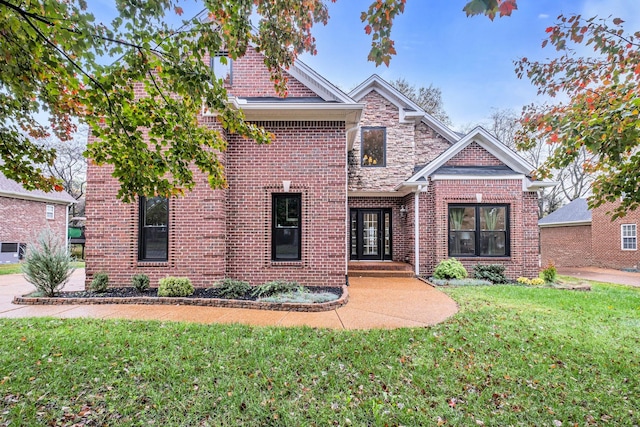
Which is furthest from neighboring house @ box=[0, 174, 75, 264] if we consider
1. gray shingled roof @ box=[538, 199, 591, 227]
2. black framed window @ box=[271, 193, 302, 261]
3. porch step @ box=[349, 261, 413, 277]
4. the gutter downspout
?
gray shingled roof @ box=[538, 199, 591, 227]

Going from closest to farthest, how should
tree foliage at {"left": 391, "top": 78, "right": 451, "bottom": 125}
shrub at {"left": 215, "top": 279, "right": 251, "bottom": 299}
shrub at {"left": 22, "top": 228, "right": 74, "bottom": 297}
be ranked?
1. shrub at {"left": 22, "top": 228, "right": 74, "bottom": 297}
2. shrub at {"left": 215, "top": 279, "right": 251, "bottom": 299}
3. tree foliage at {"left": 391, "top": 78, "right": 451, "bottom": 125}

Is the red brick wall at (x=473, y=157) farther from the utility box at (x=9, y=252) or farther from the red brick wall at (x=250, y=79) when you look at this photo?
the utility box at (x=9, y=252)

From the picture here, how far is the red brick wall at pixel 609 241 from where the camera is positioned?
1667 centimetres

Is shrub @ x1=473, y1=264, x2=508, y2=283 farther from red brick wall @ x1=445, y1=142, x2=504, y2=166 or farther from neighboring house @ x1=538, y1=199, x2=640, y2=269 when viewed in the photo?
neighboring house @ x1=538, y1=199, x2=640, y2=269

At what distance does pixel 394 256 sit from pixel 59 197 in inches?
823

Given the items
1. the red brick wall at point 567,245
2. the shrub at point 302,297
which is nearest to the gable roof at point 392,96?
the shrub at point 302,297

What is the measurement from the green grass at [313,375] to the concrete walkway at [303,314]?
0.44 meters

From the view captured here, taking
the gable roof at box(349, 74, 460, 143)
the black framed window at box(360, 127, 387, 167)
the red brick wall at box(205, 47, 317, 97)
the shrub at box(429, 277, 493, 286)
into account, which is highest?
the gable roof at box(349, 74, 460, 143)

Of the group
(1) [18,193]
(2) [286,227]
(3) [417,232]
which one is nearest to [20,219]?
(1) [18,193]

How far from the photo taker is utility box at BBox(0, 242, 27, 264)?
1702 cm

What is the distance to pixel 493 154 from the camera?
11148mm

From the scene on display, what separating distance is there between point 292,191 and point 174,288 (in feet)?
11.4

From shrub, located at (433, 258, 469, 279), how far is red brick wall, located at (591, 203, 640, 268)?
11855 millimetres

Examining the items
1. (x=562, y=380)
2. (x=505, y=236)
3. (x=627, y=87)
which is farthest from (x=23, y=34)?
(x=505, y=236)
